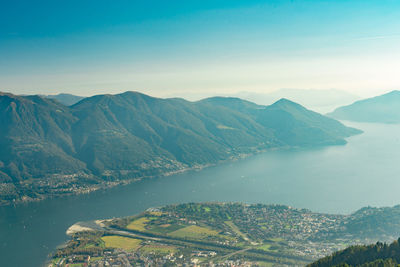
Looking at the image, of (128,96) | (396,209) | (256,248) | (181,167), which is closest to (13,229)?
(256,248)

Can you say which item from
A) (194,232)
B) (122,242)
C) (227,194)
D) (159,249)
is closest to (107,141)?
(227,194)

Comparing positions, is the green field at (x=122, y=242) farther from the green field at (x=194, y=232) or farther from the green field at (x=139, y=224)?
the green field at (x=194, y=232)

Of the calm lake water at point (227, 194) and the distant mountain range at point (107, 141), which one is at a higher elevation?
the distant mountain range at point (107, 141)

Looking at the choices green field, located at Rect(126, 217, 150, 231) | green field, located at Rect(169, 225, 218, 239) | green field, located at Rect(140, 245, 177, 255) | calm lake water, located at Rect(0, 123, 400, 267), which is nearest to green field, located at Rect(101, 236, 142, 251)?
green field, located at Rect(140, 245, 177, 255)

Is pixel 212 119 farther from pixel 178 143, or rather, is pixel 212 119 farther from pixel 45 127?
pixel 45 127

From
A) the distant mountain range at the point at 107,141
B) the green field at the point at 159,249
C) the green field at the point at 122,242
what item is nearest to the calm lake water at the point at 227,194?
the green field at the point at 122,242

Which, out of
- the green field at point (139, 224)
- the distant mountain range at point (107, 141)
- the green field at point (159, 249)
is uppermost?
the distant mountain range at point (107, 141)

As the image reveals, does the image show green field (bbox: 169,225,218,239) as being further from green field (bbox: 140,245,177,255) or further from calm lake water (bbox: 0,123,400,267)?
calm lake water (bbox: 0,123,400,267)

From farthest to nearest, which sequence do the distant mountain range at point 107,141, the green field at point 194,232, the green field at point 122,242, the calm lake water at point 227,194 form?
1. the distant mountain range at point 107,141
2. the calm lake water at point 227,194
3. the green field at point 194,232
4. the green field at point 122,242

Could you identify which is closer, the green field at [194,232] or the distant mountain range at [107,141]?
the green field at [194,232]
